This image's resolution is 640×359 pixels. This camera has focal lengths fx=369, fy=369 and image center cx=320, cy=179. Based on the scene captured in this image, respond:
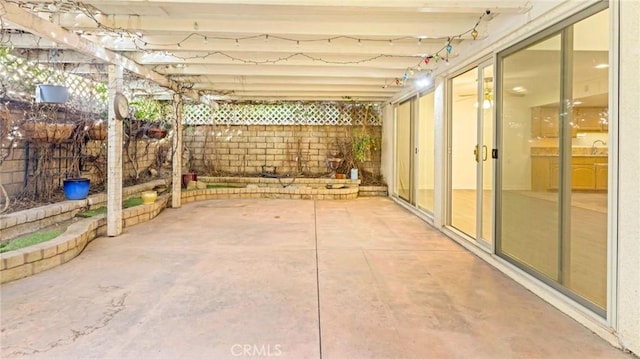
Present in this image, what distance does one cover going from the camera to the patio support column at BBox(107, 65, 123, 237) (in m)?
4.43

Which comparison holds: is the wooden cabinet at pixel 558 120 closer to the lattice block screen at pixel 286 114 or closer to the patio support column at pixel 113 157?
the patio support column at pixel 113 157

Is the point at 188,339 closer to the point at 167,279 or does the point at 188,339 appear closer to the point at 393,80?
the point at 167,279

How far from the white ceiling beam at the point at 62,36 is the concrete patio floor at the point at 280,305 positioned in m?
2.09

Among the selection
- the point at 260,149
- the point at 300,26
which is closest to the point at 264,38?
the point at 300,26

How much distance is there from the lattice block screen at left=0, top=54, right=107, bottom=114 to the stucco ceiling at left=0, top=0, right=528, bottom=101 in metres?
0.21

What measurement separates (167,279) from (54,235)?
1.64m

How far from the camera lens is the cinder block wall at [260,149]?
9477mm

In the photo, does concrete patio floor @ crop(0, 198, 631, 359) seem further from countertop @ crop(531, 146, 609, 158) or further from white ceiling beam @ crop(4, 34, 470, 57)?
white ceiling beam @ crop(4, 34, 470, 57)

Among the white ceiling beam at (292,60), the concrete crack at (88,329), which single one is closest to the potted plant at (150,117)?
the white ceiling beam at (292,60)

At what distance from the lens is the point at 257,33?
145 inches

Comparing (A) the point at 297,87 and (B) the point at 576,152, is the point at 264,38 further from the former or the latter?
(B) the point at 576,152

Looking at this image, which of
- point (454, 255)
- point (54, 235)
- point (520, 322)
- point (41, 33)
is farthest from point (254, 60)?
point (520, 322)

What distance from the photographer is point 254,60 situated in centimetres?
492

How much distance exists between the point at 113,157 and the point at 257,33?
2.36 meters
